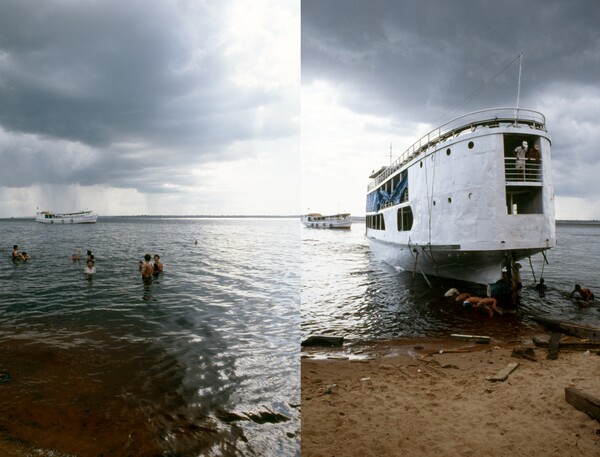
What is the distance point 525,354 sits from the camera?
32.8ft

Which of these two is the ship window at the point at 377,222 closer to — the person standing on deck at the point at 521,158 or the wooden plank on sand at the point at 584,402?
the person standing on deck at the point at 521,158

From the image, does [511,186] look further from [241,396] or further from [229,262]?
[229,262]

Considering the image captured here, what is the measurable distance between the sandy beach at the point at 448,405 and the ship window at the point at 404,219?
15621mm

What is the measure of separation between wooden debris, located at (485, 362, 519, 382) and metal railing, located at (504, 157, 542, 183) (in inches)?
437

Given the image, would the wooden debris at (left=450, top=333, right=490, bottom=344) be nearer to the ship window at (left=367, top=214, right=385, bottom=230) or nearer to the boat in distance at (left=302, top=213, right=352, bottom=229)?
the ship window at (left=367, top=214, right=385, bottom=230)

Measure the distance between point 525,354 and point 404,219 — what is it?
57.9 ft

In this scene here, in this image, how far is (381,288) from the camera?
22.9m

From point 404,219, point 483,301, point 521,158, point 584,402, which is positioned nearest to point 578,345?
point 584,402

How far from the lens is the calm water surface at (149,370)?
697cm

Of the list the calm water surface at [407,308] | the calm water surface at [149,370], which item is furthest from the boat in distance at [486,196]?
the calm water surface at [149,370]

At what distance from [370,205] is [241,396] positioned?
118ft

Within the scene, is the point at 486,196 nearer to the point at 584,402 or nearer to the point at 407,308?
the point at 407,308

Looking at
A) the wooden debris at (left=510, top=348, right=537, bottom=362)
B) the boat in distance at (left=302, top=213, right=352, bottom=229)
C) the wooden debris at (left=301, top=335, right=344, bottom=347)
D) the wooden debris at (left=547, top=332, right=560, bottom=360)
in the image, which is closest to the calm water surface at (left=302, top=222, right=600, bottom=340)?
the wooden debris at (left=301, top=335, right=344, bottom=347)

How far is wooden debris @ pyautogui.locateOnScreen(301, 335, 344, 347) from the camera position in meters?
12.8
